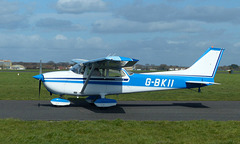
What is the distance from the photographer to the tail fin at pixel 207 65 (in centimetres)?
1241

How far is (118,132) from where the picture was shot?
6.65m

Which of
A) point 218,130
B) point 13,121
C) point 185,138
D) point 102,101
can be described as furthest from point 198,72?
point 13,121

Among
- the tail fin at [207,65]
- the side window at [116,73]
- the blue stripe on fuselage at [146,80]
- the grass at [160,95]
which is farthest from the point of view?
the grass at [160,95]

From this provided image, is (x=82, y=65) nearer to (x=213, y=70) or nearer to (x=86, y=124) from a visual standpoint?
(x=86, y=124)

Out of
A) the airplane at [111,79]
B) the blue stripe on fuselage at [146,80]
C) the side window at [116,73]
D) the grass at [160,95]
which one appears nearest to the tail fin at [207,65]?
the airplane at [111,79]

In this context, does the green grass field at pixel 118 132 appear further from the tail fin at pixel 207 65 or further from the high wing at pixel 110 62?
the tail fin at pixel 207 65

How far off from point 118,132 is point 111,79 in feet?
16.4

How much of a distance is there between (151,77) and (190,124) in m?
4.65

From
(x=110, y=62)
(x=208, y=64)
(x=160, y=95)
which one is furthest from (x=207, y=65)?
(x=160, y=95)

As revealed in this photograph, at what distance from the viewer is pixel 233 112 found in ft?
34.2

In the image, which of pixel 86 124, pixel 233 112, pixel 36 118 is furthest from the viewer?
pixel 233 112

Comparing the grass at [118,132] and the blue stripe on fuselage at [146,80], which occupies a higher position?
the blue stripe on fuselage at [146,80]

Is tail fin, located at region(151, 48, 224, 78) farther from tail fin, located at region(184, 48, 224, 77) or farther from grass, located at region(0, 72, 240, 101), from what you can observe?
grass, located at region(0, 72, 240, 101)

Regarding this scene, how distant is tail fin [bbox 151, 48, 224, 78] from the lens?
40.7 feet
